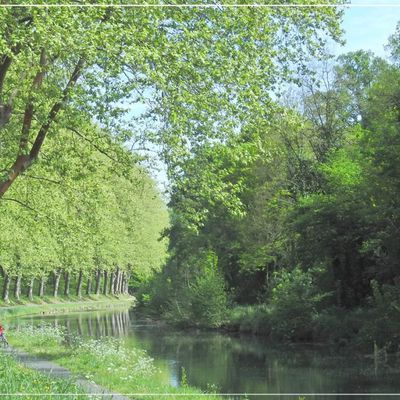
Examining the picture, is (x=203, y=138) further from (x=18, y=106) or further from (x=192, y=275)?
(x=192, y=275)

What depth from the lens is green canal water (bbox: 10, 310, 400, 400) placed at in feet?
65.4

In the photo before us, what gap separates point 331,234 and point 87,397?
23.9m

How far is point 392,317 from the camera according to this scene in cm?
2561

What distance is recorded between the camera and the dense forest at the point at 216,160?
1148cm

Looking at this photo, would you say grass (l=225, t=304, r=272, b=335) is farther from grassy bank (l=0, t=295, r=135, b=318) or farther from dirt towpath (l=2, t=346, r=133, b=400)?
grassy bank (l=0, t=295, r=135, b=318)

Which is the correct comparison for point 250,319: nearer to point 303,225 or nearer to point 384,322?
point 303,225

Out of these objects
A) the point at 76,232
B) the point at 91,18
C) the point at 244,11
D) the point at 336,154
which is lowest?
the point at 76,232

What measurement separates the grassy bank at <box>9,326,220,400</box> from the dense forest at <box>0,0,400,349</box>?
11.6 ft

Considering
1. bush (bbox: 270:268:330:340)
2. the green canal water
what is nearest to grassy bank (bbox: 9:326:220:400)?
the green canal water

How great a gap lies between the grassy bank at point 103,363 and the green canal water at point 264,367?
146 cm

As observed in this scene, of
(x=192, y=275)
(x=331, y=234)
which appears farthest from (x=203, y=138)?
(x=192, y=275)

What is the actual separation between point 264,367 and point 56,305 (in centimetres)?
4263

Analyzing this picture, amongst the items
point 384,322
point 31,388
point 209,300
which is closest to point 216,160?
point 31,388

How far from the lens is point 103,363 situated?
18.7 metres
